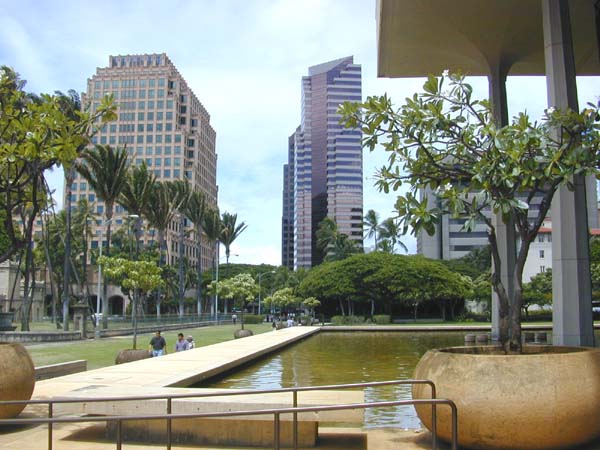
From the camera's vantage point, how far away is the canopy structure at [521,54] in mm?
15648

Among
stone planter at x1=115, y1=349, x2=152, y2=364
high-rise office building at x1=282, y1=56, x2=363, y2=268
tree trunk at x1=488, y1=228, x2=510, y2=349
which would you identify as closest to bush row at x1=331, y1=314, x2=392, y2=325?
stone planter at x1=115, y1=349, x2=152, y2=364

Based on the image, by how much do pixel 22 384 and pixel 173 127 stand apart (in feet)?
423

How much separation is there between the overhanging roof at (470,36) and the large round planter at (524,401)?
53.2 feet

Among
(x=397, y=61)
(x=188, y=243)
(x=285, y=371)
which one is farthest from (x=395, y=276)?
(x=188, y=243)

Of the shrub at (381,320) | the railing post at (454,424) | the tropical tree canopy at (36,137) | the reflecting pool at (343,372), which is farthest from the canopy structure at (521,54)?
the shrub at (381,320)

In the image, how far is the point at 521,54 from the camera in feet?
83.6

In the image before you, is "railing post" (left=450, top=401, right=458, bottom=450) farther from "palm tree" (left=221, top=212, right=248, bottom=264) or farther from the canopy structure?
"palm tree" (left=221, top=212, right=248, bottom=264)

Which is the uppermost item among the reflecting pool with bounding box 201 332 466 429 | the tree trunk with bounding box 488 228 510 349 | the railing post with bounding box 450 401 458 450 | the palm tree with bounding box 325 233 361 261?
the palm tree with bounding box 325 233 361 261

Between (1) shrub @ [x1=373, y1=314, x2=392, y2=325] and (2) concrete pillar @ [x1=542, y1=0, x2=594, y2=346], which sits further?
(1) shrub @ [x1=373, y1=314, x2=392, y2=325]

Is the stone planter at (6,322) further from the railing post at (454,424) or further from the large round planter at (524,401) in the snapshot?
the railing post at (454,424)

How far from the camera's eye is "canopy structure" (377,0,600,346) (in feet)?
51.3

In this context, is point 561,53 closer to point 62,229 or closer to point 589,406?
point 589,406

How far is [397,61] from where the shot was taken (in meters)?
26.0

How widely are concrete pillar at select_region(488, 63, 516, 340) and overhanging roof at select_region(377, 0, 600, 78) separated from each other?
2.10ft
